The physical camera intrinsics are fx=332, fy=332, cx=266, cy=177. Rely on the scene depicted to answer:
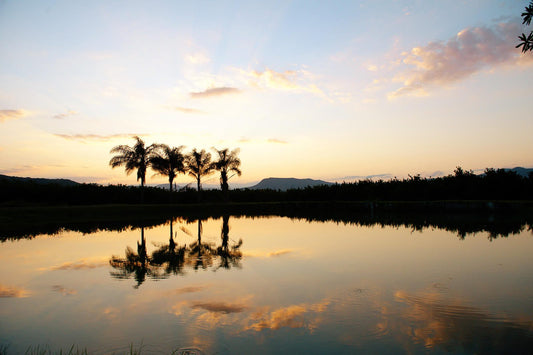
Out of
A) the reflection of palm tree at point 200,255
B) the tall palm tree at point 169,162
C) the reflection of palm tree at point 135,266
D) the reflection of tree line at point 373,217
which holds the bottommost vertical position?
the reflection of palm tree at point 200,255

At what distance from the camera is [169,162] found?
41281 millimetres

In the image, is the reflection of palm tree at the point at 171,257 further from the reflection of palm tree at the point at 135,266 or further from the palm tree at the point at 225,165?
the palm tree at the point at 225,165

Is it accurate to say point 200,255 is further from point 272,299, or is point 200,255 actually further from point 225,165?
point 225,165

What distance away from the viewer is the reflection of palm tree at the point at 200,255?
10141 millimetres

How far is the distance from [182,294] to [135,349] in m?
2.40

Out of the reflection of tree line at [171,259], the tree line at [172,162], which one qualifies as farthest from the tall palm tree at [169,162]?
the reflection of tree line at [171,259]

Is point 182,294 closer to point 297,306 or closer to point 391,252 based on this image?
point 297,306

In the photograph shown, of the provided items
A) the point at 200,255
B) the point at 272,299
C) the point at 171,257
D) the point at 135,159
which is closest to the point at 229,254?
the point at 200,255

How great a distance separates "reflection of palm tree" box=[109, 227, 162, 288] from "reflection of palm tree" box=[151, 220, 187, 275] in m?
0.33

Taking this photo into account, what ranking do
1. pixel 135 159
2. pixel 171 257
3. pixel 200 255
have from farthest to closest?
pixel 135 159
pixel 200 255
pixel 171 257

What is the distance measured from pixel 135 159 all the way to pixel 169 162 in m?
4.80

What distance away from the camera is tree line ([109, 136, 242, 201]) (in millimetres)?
37219

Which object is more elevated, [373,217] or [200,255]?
[373,217]

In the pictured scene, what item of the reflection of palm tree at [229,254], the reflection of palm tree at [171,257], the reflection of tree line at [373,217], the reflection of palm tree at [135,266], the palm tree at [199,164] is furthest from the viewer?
the palm tree at [199,164]
